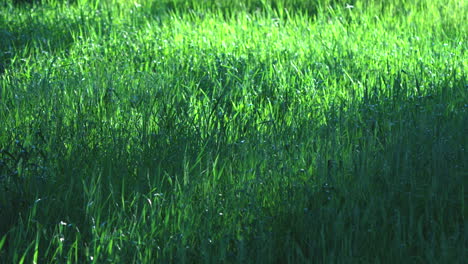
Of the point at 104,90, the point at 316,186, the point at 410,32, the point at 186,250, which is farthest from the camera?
the point at 410,32

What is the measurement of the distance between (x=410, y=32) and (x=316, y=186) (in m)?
2.90

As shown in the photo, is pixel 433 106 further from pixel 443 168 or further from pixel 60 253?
pixel 60 253

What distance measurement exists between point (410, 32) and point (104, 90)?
2.74m

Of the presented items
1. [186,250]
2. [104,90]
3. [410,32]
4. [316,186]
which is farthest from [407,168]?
[410,32]

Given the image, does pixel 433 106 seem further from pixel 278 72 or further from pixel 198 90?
pixel 198 90

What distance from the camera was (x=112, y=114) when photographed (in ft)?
11.8

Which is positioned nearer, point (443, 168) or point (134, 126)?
point (443, 168)

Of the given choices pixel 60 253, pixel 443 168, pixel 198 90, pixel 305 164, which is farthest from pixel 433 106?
pixel 60 253

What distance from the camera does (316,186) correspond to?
2768mm

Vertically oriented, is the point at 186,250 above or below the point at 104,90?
below

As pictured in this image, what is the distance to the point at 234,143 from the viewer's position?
316 centimetres

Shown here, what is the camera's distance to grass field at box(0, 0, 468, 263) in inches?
95.7

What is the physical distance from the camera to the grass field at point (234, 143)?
243 cm

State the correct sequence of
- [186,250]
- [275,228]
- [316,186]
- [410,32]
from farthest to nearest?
A: [410,32]
[316,186]
[275,228]
[186,250]
